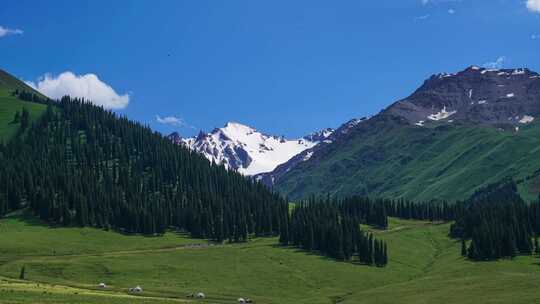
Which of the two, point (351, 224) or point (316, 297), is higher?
point (351, 224)

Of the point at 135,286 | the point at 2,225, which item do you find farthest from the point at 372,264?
the point at 2,225

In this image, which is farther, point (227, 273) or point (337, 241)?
point (337, 241)

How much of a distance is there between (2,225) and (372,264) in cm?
10815

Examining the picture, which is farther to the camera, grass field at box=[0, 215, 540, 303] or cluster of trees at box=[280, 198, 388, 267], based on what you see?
cluster of trees at box=[280, 198, 388, 267]

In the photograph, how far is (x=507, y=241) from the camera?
564ft

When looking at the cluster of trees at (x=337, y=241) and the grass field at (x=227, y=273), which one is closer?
the grass field at (x=227, y=273)

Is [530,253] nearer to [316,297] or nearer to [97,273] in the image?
[316,297]

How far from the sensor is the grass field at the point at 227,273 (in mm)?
102750

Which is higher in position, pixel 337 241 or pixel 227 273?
pixel 337 241

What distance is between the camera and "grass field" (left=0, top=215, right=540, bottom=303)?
102750mm

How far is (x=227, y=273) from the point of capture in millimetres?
143625

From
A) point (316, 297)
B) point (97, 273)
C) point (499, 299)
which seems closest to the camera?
point (499, 299)

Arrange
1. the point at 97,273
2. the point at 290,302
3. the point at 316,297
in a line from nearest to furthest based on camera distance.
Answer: the point at 290,302, the point at 316,297, the point at 97,273

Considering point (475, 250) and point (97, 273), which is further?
point (475, 250)
